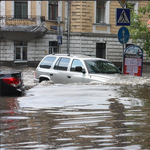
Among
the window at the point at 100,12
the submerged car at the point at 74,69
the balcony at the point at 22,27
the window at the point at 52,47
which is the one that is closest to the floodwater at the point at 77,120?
the submerged car at the point at 74,69

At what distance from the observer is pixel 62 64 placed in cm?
1140

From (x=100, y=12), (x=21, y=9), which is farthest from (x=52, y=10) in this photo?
(x=100, y=12)

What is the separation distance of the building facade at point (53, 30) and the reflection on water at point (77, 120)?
776 inches

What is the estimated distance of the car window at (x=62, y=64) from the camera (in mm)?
11258

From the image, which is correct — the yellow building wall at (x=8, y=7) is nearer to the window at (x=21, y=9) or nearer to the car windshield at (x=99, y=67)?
the window at (x=21, y=9)

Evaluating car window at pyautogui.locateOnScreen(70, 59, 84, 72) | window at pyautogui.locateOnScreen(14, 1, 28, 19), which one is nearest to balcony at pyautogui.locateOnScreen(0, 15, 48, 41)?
window at pyautogui.locateOnScreen(14, 1, 28, 19)

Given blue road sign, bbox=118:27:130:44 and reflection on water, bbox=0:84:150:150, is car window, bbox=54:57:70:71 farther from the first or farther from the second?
reflection on water, bbox=0:84:150:150

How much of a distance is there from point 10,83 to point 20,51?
70.3ft

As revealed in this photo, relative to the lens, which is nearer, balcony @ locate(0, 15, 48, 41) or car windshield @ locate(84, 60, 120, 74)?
car windshield @ locate(84, 60, 120, 74)

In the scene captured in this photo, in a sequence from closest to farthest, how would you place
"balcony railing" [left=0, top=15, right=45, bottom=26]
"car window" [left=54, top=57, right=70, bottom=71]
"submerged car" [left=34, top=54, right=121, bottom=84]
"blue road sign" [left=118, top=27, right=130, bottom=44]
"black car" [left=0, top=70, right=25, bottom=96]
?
"black car" [left=0, top=70, right=25, bottom=96], "submerged car" [left=34, top=54, right=121, bottom=84], "car window" [left=54, top=57, right=70, bottom=71], "blue road sign" [left=118, top=27, right=130, bottom=44], "balcony railing" [left=0, top=15, right=45, bottom=26]

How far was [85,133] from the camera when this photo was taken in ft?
15.5

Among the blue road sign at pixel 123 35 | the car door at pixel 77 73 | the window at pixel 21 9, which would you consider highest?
the window at pixel 21 9

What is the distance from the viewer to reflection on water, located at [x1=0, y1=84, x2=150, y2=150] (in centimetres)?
433

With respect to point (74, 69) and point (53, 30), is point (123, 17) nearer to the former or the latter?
point (74, 69)
